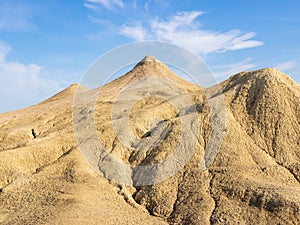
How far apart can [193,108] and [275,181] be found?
14119mm

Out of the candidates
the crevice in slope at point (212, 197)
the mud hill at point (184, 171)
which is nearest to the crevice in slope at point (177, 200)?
the mud hill at point (184, 171)

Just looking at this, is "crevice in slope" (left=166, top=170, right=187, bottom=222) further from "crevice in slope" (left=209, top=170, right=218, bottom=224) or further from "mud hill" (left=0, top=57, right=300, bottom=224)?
"crevice in slope" (left=209, top=170, right=218, bottom=224)

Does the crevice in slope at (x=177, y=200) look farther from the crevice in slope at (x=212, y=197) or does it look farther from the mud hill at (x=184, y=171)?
the crevice in slope at (x=212, y=197)

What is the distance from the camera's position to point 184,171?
104 ft

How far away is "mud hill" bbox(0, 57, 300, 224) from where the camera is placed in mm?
26281

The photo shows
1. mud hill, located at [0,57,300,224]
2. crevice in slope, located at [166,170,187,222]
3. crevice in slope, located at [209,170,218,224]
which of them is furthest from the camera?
crevice in slope, located at [166,170,187,222]

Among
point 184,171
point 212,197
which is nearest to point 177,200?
point 212,197

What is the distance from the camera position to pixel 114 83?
306ft

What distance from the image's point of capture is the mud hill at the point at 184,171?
26281mm

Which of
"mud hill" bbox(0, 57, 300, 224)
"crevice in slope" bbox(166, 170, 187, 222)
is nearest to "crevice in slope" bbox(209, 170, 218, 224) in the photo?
"mud hill" bbox(0, 57, 300, 224)

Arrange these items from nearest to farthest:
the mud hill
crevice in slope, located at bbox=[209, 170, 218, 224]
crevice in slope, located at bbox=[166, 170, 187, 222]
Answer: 1. crevice in slope, located at bbox=[209, 170, 218, 224]
2. the mud hill
3. crevice in slope, located at bbox=[166, 170, 187, 222]

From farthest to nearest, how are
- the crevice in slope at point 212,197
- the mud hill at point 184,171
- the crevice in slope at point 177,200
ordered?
the crevice in slope at point 177,200 → the mud hill at point 184,171 → the crevice in slope at point 212,197

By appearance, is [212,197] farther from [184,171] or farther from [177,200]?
[184,171]

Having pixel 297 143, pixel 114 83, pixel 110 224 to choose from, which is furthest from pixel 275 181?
pixel 114 83
